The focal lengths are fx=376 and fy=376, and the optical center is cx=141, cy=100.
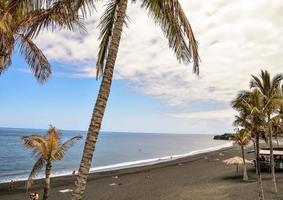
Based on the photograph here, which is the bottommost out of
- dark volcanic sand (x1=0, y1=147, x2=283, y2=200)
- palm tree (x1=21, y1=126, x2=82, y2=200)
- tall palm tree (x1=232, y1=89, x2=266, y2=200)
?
dark volcanic sand (x1=0, y1=147, x2=283, y2=200)

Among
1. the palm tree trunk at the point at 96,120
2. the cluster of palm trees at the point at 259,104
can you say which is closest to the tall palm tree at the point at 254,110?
the cluster of palm trees at the point at 259,104

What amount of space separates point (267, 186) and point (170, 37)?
23950 mm

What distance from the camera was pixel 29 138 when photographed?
62.3 ft

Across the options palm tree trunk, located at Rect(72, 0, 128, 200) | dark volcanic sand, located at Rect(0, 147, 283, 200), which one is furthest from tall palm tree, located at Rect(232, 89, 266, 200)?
palm tree trunk, located at Rect(72, 0, 128, 200)

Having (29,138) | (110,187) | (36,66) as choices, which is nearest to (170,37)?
(36,66)

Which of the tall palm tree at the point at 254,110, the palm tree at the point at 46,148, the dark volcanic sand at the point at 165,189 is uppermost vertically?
the tall palm tree at the point at 254,110

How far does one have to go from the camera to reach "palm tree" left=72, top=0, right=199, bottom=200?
7.87m

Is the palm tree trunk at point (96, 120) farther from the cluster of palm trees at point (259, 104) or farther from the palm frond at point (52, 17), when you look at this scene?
the cluster of palm trees at point (259, 104)

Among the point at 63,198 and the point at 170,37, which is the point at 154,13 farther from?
the point at 63,198

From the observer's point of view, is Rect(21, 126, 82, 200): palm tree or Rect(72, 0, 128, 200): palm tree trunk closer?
Rect(72, 0, 128, 200): palm tree trunk

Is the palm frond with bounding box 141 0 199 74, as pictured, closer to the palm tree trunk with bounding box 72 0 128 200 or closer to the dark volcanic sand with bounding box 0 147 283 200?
the palm tree trunk with bounding box 72 0 128 200

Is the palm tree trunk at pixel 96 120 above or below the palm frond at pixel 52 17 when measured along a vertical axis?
below

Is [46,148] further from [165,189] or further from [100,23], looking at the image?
[165,189]

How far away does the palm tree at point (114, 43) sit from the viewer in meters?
7.87
